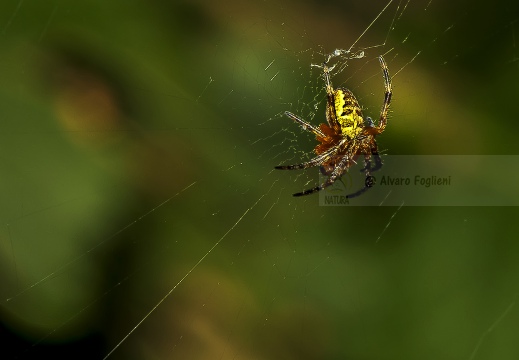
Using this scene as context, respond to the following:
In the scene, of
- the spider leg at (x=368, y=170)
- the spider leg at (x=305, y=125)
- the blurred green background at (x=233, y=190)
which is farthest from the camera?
the spider leg at (x=368, y=170)

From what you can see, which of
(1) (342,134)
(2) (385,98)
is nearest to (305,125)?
(1) (342,134)

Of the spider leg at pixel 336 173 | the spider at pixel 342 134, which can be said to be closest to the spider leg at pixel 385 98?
the spider at pixel 342 134

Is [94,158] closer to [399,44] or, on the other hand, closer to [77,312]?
[77,312]

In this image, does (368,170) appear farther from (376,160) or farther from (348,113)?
(348,113)

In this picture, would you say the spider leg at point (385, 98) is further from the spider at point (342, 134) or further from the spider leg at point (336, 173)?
the spider leg at point (336, 173)

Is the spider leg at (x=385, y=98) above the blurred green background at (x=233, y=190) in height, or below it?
above

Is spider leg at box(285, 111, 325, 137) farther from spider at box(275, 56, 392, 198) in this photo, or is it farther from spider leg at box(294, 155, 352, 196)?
spider leg at box(294, 155, 352, 196)
